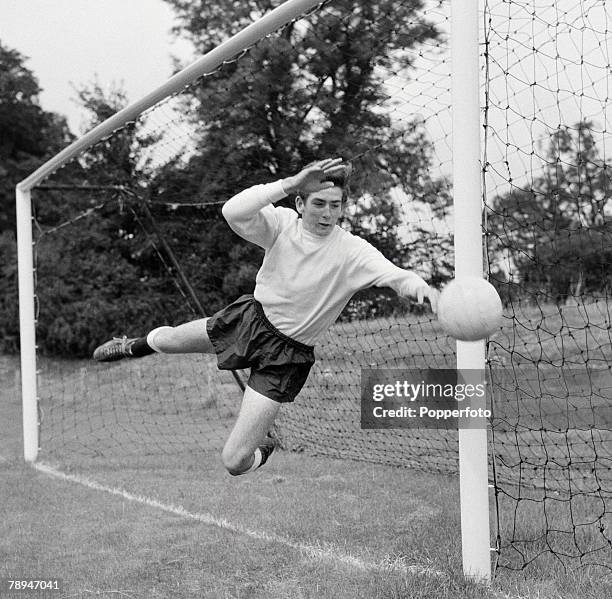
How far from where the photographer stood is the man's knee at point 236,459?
3854mm

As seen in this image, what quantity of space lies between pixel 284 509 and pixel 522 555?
1907 millimetres

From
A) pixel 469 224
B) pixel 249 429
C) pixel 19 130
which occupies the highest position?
pixel 19 130

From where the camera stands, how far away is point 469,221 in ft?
12.1

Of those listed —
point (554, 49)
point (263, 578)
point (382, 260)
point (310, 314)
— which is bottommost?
point (263, 578)

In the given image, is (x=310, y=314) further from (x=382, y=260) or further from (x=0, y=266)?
(x=0, y=266)

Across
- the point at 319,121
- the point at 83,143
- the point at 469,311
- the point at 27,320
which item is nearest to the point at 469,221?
the point at 469,311

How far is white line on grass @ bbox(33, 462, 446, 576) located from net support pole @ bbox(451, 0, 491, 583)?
0.32 metres

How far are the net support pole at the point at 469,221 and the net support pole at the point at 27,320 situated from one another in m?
5.60

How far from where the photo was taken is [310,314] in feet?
12.7

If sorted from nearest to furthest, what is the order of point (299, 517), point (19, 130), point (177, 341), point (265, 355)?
point (265, 355) < point (177, 341) < point (299, 517) < point (19, 130)

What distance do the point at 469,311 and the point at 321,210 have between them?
100 cm

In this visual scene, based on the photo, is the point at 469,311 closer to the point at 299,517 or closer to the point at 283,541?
the point at 283,541

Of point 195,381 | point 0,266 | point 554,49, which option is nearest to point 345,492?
point 554,49

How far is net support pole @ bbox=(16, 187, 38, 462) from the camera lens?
→ 7.86 meters
